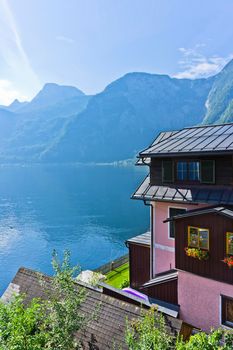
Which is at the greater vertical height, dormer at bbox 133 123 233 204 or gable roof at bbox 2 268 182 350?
dormer at bbox 133 123 233 204

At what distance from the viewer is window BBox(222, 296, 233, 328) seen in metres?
13.5

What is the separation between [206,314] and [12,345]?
9928 millimetres

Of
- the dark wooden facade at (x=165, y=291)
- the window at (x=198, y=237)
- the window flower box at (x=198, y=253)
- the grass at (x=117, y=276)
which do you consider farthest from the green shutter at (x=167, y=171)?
the grass at (x=117, y=276)

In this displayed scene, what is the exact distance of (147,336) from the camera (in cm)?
717

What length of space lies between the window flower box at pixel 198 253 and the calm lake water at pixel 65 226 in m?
37.3

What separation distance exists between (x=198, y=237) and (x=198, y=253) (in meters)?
0.73

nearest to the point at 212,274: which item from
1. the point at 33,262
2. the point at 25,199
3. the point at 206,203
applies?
the point at 206,203

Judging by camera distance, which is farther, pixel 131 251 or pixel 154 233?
pixel 131 251

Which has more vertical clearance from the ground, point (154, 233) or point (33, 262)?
point (154, 233)

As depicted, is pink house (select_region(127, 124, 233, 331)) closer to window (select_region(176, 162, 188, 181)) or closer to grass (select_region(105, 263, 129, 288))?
window (select_region(176, 162, 188, 181))

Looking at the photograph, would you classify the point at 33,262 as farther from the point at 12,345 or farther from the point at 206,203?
the point at 12,345

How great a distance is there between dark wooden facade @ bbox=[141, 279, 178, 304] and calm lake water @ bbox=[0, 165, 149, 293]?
33.6 meters

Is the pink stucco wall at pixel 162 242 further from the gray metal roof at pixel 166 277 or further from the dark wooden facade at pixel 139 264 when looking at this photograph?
the dark wooden facade at pixel 139 264

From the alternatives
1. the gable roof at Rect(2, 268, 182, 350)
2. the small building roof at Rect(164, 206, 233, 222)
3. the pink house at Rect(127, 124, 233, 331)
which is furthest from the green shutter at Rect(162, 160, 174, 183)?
the gable roof at Rect(2, 268, 182, 350)
